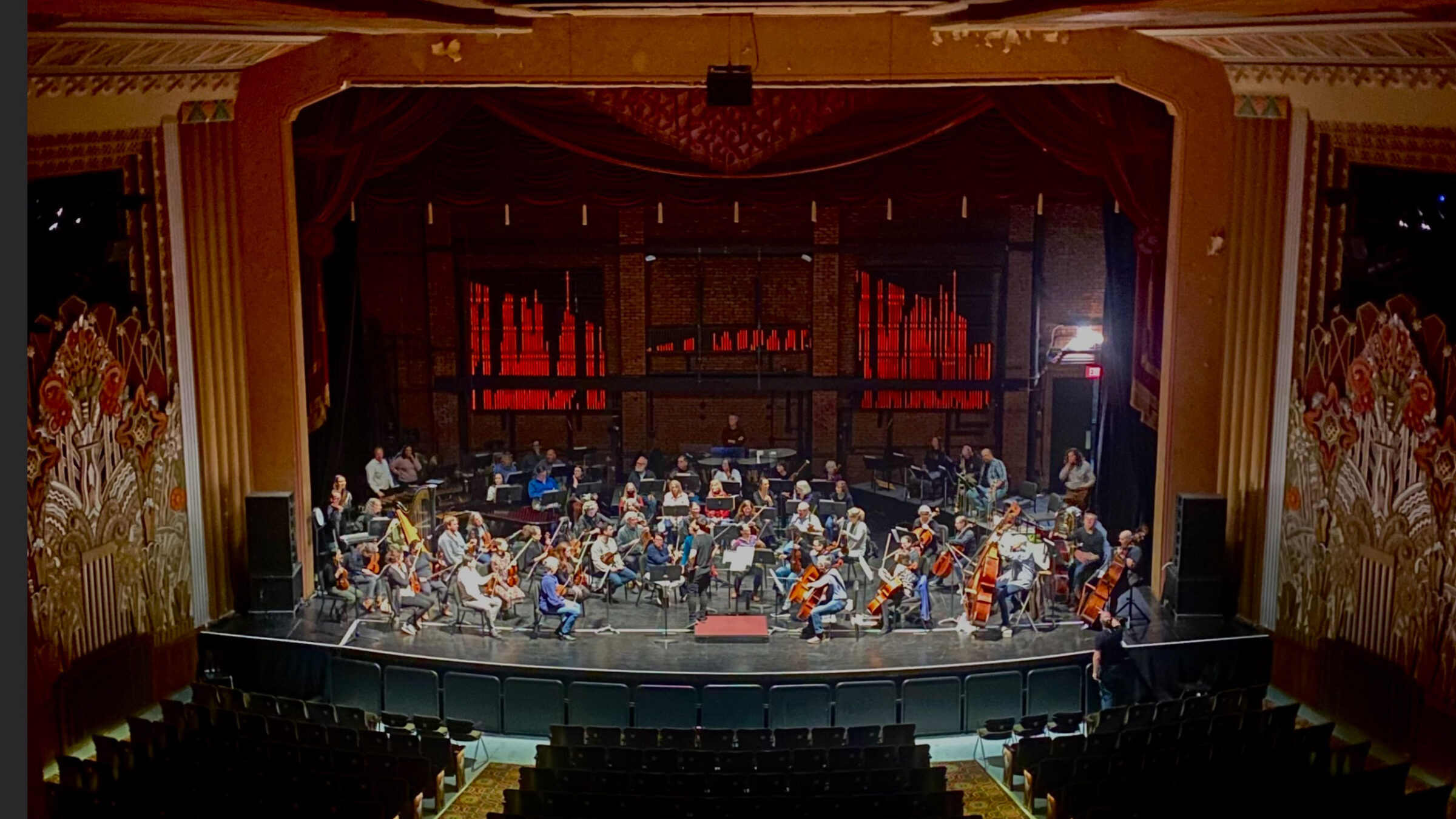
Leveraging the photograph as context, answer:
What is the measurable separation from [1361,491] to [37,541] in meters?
10.2

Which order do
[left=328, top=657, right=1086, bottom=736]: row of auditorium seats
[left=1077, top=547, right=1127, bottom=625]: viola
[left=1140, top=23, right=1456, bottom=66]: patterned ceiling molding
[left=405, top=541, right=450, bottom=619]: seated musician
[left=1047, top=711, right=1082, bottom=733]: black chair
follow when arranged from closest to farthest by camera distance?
1. [left=1140, top=23, right=1456, bottom=66]: patterned ceiling molding
2. [left=1047, top=711, right=1082, bottom=733]: black chair
3. [left=328, top=657, right=1086, bottom=736]: row of auditorium seats
4. [left=1077, top=547, right=1127, bottom=625]: viola
5. [left=405, top=541, right=450, bottom=619]: seated musician

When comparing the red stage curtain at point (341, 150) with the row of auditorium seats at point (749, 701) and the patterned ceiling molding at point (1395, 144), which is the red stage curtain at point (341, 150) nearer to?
the row of auditorium seats at point (749, 701)

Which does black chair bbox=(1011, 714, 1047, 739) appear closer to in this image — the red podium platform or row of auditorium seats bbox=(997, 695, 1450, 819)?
row of auditorium seats bbox=(997, 695, 1450, 819)

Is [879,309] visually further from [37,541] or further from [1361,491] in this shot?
[37,541]

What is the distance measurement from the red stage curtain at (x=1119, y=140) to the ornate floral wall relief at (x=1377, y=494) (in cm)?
A: 182

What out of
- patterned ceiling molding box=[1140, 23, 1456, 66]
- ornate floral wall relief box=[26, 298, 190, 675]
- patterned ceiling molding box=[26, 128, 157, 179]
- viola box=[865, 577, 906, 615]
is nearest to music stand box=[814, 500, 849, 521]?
viola box=[865, 577, 906, 615]

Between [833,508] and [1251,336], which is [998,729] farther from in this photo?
[1251,336]

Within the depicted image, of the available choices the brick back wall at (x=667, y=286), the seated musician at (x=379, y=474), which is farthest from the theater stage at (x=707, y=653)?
the brick back wall at (x=667, y=286)

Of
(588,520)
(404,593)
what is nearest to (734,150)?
(588,520)

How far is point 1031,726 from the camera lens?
1211 centimetres

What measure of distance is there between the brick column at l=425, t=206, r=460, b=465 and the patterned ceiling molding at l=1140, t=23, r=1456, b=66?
8979mm

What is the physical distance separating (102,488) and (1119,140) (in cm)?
922

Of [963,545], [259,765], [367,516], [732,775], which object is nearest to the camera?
[732,775]

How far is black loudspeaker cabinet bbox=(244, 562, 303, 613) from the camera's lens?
46.8ft
